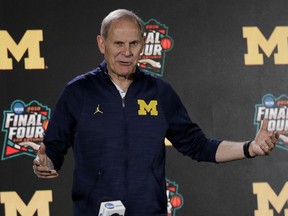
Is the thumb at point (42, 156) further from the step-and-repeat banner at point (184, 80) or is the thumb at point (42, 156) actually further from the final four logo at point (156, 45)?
the final four logo at point (156, 45)

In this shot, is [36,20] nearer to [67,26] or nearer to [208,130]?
[67,26]

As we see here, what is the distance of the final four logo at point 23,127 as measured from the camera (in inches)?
136

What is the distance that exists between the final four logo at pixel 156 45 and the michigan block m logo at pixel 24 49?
2.28 ft

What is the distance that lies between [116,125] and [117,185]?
20 centimetres

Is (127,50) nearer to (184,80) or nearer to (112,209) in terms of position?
(112,209)

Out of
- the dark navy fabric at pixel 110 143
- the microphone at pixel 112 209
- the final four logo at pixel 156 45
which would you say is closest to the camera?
the microphone at pixel 112 209

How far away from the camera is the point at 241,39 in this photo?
361cm

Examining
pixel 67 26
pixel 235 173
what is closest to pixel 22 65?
pixel 67 26

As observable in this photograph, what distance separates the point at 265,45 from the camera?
3613mm

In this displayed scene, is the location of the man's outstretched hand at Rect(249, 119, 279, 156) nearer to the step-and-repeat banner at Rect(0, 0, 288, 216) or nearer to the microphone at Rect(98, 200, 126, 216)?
the microphone at Rect(98, 200, 126, 216)

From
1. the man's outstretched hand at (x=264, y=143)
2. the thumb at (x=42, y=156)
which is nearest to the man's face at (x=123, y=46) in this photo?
the thumb at (x=42, y=156)

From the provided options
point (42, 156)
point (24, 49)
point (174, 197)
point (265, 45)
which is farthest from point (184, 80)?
point (42, 156)

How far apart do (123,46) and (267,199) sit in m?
2.09

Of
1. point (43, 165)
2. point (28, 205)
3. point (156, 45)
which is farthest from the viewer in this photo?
point (156, 45)
